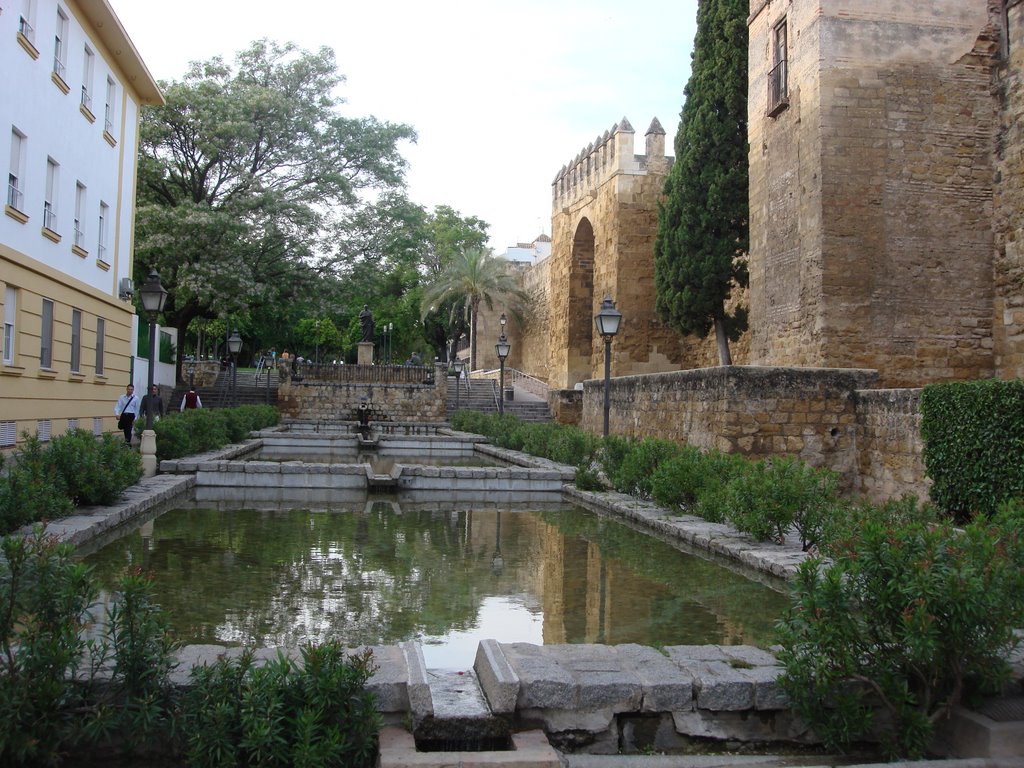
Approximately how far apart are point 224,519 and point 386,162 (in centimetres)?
2260

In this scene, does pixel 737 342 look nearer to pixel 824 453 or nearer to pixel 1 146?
pixel 824 453

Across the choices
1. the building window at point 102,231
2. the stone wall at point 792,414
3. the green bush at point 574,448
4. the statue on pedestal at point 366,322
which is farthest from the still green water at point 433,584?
the statue on pedestal at point 366,322

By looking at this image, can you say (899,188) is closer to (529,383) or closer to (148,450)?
(148,450)

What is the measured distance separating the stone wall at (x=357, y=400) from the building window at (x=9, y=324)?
1950 centimetres

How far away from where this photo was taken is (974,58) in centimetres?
1517

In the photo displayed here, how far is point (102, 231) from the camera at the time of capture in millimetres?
18500

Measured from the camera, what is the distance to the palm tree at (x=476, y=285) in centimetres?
4288

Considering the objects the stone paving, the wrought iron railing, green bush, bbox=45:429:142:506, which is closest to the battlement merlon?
the wrought iron railing

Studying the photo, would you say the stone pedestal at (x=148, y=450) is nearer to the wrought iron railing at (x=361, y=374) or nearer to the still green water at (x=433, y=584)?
the still green water at (x=433, y=584)

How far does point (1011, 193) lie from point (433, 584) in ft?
38.6

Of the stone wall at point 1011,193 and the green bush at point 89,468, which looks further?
the stone wall at point 1011,193

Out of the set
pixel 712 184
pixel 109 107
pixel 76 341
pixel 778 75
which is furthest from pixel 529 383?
pixel 76 341

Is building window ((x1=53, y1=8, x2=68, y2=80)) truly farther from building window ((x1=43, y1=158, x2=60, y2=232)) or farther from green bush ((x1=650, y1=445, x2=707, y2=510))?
green bush ((x1=650, y1=445, x2=707, y2=510))

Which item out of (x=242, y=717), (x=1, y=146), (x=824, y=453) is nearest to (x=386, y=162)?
(x=1, y=146)
